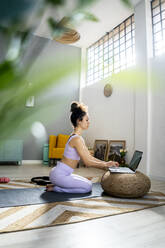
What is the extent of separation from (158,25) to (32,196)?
392 cm

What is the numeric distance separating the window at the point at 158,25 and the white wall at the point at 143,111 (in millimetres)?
103

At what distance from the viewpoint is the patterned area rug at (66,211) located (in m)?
1.40

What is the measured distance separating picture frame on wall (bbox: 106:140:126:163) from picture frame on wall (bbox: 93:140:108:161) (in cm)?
14

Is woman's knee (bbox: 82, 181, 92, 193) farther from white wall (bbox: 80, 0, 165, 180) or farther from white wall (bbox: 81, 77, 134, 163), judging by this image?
white wall (bbox: 81, 77, 134, 163)

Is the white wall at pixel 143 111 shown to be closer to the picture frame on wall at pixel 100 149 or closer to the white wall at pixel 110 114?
the white wall at pixel 110 114

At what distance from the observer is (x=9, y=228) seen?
51.4 inches

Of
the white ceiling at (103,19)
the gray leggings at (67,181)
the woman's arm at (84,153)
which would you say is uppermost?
the white ceiling at (103,19)

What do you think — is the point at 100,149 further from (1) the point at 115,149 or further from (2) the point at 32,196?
(2) the point at 32,196

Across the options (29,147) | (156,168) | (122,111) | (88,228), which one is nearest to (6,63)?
(88,228)

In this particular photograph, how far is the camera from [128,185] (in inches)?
82.5

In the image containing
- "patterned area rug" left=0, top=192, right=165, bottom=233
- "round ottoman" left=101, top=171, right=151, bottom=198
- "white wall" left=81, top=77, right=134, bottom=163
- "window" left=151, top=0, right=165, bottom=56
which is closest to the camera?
"patterned area rug" left=0, top=192, right=165, bottom=233

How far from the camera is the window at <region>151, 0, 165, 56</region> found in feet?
12.9

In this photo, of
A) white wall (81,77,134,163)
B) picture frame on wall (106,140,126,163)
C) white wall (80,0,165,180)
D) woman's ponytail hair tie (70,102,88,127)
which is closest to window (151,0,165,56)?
white wall (80,0,165,180)

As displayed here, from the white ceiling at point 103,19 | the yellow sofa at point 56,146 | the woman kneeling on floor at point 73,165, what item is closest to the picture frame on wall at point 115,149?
the yellow sofa at point 56,146
